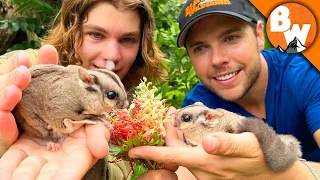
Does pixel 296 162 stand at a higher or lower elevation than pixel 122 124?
lower

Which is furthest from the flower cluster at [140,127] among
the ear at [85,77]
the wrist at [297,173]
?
the wrist at [297,173]

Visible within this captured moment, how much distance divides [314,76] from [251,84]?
1.54 ft

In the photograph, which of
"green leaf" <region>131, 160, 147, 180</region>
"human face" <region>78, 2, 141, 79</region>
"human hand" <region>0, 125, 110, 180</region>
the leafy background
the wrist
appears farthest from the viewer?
the leafy background

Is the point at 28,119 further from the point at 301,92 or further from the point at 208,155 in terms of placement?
the point at 301,92

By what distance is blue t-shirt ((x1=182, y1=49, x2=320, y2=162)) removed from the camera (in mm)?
2953

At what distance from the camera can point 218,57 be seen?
3021 mm

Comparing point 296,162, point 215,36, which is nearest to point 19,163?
point 296,162

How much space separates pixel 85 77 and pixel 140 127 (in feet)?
1.41

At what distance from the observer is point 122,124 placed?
6.72ft

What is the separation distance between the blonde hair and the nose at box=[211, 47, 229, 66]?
73 centimetres

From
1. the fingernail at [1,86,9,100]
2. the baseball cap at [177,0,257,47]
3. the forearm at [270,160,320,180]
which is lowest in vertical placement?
the forearm at [270,160,320,180]

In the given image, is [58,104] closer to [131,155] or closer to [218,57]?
[131,155]

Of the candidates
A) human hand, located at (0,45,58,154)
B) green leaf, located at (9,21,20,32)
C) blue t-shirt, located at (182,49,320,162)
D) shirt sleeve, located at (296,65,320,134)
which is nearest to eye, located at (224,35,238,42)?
blue t-shirt, located at (182,49,320,162)

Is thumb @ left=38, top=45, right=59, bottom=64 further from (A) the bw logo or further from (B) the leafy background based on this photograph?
(A) the bw logo
